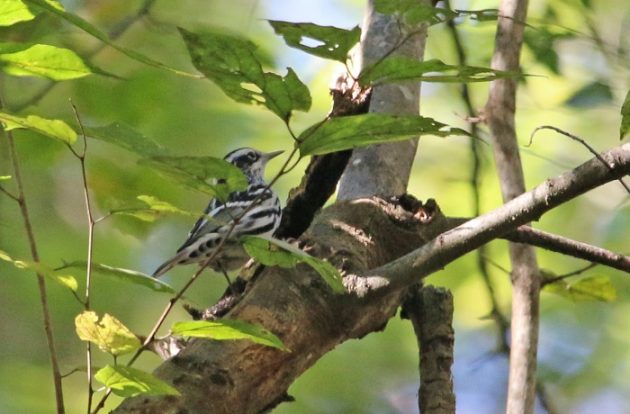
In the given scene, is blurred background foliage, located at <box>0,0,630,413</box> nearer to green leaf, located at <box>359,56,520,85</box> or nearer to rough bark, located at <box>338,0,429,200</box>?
rough bark, located at <box>338,0,429,200</box>

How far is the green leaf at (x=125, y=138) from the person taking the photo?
4.36 ft

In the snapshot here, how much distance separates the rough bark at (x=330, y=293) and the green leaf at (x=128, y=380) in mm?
307

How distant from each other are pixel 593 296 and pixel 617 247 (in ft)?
3.21

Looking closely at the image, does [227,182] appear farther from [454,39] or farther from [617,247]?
[617,247]

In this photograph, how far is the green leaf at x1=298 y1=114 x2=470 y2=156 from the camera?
51.0 inches

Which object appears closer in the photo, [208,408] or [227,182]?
[227,182]

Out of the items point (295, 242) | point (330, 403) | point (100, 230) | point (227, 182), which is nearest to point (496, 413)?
point (330, 403)

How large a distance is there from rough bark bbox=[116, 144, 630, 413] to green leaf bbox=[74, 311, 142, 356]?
0.94 ft

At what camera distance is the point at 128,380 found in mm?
1260

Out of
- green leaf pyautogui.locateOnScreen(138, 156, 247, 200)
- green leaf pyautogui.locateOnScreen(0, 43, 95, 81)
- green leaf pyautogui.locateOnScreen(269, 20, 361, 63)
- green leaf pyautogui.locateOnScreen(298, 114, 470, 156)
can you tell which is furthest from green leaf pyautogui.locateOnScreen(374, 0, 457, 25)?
green leaf pyautogui.locateOnScreen(0, 43, 95, 81)

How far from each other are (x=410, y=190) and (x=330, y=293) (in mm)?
2295

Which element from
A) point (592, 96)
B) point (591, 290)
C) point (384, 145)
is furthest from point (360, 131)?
point (592, 96)

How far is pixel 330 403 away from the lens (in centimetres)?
365

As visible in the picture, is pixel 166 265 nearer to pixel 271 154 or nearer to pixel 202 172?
pixel 271 154
